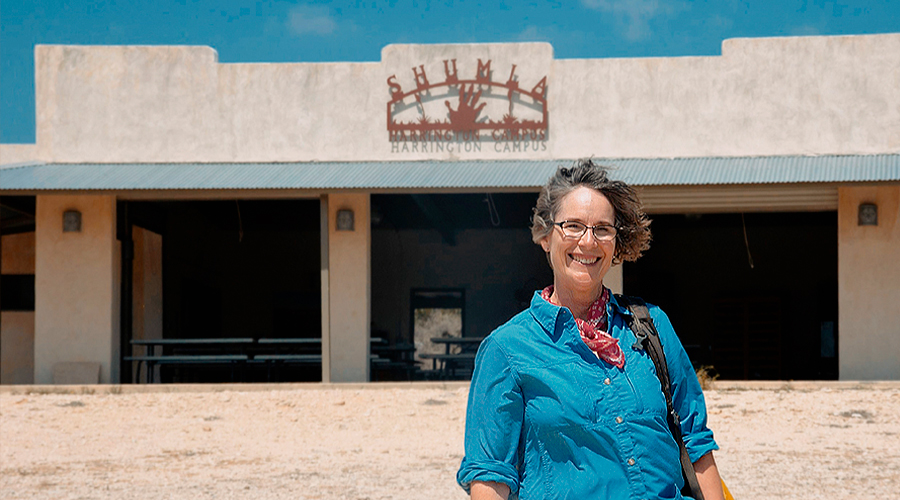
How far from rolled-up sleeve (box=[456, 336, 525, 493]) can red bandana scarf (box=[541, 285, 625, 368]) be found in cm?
22

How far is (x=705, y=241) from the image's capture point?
20312 mm

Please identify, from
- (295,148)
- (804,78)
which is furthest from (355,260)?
(804,78)

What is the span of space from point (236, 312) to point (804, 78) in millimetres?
12557

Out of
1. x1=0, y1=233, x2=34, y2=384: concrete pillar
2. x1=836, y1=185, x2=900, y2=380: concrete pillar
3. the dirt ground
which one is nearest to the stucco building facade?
Answer: x1=836, y1=185, x2=900, y2=380: concrete pillar

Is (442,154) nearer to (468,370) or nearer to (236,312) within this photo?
(468,370)

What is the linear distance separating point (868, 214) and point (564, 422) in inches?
493

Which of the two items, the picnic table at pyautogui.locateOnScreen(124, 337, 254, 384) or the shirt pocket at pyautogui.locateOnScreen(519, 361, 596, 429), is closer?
the shirt pocket at pyautogui.locateOnScreen(519, 361, 596, 429)

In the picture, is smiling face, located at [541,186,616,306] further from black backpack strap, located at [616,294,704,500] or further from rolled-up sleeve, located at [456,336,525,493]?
Answer: rolled-up sleeve, located at [456,336,525,493]

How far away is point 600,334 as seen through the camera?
8.21 ft

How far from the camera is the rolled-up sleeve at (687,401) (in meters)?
2.50

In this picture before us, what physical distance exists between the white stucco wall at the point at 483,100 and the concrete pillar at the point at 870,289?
873mm

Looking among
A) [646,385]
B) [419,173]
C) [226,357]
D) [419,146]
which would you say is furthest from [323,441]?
[646,385]

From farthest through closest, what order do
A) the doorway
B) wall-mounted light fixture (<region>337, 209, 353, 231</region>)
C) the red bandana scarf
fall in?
the doorway, wall-mounted light fixture (<region>337, 209, 353, 231</region>), the red bandana scarf

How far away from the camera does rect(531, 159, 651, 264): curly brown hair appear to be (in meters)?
2.62
